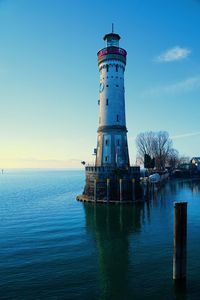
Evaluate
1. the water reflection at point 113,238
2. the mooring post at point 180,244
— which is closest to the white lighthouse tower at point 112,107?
the water reflection at point 113,238

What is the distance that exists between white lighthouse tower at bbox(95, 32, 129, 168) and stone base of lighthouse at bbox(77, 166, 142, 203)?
267 centimetres

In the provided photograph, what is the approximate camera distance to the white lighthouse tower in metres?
47.9

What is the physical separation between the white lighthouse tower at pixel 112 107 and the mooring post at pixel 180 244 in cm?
3261

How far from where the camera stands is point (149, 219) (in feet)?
107

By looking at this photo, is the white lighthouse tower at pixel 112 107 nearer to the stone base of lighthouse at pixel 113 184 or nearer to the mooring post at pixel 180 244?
the stone base of lighthouse at pixel 113 184

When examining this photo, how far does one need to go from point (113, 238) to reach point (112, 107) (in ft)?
90.8

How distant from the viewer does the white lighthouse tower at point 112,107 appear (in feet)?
157

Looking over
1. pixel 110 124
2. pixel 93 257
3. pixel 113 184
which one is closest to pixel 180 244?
pixel 93 257

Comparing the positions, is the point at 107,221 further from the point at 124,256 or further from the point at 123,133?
the point at 123,133

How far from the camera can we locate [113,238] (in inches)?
976

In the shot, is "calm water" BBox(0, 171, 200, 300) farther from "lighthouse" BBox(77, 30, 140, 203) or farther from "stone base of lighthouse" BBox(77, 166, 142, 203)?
"lighthouse" BBox(77, 30, 140, 203)

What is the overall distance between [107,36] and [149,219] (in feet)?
106

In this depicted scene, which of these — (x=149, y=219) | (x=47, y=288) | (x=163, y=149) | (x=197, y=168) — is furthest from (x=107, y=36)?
(x=197, y=168)

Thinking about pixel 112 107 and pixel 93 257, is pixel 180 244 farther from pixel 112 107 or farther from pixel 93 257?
pixel 112 107
